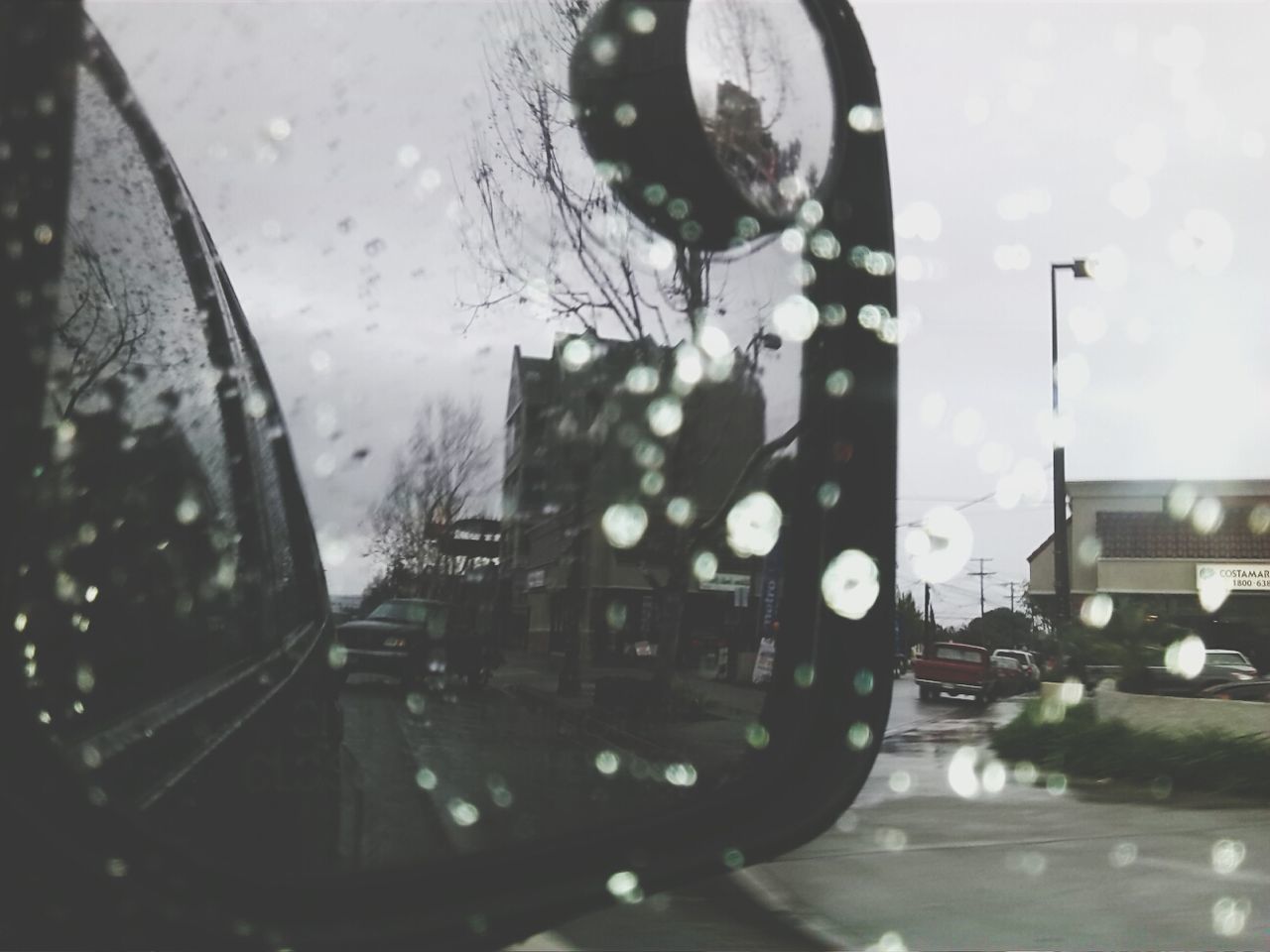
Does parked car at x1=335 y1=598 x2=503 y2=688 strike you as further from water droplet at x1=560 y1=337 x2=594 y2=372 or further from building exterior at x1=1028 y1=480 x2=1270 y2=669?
building exterior at x1=1028 y1=480 x2=1270 y2=669

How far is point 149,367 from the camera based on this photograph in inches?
38.9

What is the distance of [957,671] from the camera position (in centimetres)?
3216

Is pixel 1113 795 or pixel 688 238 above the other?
pixel 688 238

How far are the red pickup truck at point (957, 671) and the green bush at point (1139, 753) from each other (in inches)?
713

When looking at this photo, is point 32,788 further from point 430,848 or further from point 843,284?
point 843,284

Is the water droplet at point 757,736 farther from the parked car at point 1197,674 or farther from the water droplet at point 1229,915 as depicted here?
the parked car at point 1197,674

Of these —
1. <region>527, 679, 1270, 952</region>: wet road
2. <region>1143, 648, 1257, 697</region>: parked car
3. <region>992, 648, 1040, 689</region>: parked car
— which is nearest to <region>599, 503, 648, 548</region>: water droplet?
<region>527, 679, 1270, 952</region>: wet road

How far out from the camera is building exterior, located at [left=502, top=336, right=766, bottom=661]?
96cm

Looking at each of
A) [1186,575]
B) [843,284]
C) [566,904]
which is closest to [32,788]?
[566,904]

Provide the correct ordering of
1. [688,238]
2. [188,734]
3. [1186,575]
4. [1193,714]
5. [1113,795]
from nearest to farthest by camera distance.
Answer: [188,734] → [688,238] → [1113,795] → [1193,714] → [1186,575]

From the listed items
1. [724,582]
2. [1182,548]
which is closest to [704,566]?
[724,582]

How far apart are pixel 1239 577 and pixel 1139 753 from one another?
30.7 meters

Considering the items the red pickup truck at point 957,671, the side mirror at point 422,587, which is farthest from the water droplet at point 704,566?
the red pickup truck at point 957,671

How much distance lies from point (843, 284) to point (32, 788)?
1.00 meters
